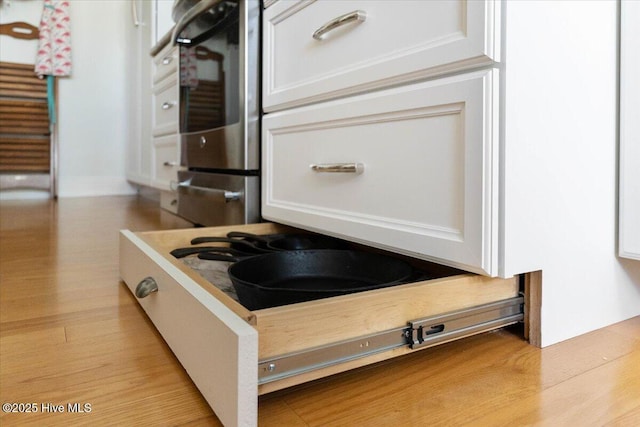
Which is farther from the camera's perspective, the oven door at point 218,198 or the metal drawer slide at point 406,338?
the oven door at point 218,198

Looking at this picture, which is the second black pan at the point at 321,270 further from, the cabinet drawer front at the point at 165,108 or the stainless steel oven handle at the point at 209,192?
the cabinet drawer front at the point at 165,108

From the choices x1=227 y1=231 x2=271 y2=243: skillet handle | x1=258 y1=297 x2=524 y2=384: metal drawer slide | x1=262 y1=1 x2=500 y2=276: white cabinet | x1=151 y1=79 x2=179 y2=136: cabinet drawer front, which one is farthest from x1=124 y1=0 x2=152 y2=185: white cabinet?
x1=258 y1=297 x2=524 y2=384: metal drawer slide

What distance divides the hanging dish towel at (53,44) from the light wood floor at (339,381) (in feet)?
8.93

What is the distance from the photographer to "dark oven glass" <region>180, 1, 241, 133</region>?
126cm

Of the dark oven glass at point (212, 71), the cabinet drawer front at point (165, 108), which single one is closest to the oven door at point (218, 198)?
the dark oven glass at point (212, 71)

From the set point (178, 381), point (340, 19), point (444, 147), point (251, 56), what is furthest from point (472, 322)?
point (251, 56)

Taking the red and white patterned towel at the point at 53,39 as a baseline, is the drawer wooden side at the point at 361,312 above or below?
below

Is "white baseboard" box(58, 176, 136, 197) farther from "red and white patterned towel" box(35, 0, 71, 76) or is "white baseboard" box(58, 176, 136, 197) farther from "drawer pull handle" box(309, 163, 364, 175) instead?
"drawer pull handle" box(309, 163, 364, 175)

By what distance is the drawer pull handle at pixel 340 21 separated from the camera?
2.55 feet

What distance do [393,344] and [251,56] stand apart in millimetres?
840

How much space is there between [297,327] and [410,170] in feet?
1.04

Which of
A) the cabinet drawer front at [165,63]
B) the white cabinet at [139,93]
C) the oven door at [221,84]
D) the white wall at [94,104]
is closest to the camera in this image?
the oven door at [221,84]

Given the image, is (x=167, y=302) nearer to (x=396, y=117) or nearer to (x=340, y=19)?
(x=396, y=117)

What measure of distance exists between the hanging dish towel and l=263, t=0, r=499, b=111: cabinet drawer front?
254 cm
